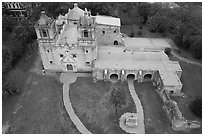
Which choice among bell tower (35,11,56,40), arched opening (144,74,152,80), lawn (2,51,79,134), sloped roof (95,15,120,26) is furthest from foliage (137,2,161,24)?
lawn (2,51,79,134)

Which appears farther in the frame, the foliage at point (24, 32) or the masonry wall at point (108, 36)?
the foliage at point (24, 32)

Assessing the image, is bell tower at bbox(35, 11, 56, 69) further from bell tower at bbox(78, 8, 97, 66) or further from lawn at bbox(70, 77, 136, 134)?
lawn at bbox(70, 77, 136, 134)

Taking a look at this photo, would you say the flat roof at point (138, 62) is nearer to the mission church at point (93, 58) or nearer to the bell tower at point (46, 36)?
the mission church at point (93, 58)

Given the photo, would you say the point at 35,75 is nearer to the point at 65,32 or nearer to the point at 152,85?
the point at 65,32

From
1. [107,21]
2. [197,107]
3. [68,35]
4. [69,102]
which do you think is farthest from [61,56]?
[197,107]

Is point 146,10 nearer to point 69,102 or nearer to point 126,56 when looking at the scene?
point 126,56

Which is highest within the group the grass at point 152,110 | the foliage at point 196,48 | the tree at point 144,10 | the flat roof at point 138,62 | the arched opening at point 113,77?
the tree at point 144,10

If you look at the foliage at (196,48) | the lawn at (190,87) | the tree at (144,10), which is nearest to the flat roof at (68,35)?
the lawn at (190,87)

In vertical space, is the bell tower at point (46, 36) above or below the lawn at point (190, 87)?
above

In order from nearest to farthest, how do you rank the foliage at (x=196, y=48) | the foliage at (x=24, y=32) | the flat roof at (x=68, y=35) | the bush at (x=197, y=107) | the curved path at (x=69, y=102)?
1. the curved path at (x=69, y=102)
2. the bush at (x=197, y=107)
3. the flat roof at (x=68, y=35)
4. the foliage at (x=196, y=48)
5. the foliage at (x=24, y=32)
